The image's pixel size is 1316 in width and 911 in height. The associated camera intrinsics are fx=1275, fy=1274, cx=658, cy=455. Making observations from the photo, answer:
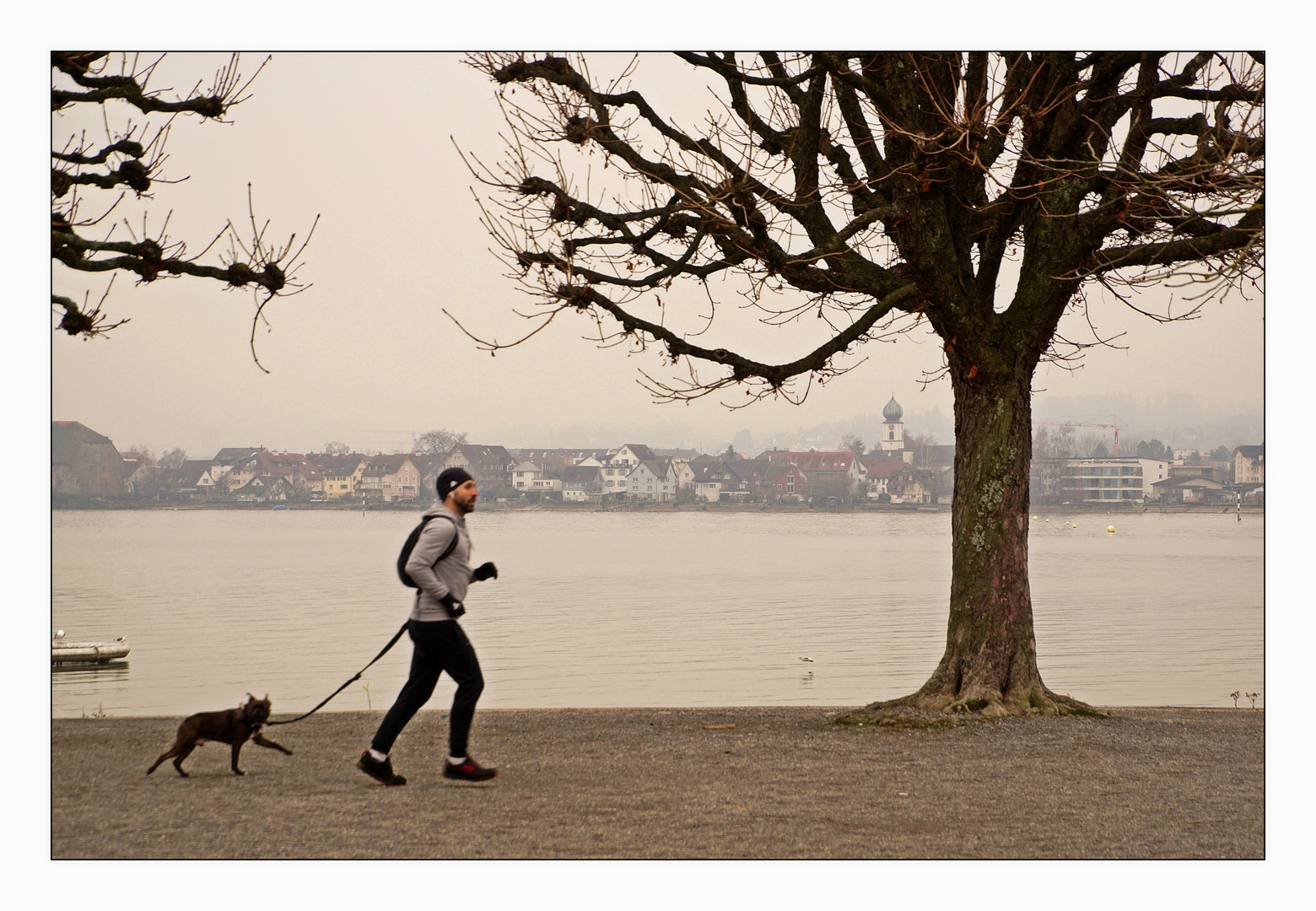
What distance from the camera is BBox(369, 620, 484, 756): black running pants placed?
7789 mm

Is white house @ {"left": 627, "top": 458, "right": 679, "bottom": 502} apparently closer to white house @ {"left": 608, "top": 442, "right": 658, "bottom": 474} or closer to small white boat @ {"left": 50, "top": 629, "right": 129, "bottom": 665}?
white house @ {"left": 608, "top": 442, "right": 658, "bottom": 474}

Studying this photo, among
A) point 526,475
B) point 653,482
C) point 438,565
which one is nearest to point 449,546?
point 438,565

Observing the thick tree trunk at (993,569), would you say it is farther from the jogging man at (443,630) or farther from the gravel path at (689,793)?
the jogging man at (443,630)

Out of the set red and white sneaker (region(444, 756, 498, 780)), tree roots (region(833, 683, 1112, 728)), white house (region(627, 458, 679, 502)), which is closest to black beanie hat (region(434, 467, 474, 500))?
red and white sneaker (region(444, 756, 498, 780))

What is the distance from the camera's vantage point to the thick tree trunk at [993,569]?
10.8 m

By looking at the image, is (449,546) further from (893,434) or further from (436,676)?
(893,434)

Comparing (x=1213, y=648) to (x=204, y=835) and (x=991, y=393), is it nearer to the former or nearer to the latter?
(x=991, y=393)

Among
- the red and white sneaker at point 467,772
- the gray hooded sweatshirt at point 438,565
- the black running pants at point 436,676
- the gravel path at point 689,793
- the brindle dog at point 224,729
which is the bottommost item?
the gravel path at point 689,793

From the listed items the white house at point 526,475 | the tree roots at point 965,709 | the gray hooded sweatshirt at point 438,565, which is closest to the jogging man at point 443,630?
the gray hooded sweatshirt at point 438,565

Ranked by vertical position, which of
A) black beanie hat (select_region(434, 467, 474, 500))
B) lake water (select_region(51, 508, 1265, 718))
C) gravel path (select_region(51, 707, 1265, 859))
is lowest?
lake water (select_region(51, 508, 1265, 718))

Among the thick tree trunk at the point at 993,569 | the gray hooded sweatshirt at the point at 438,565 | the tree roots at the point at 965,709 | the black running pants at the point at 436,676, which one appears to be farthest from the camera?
the thick tree trunk at the point at 993,569

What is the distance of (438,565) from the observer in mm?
7816

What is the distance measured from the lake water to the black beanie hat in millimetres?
2786

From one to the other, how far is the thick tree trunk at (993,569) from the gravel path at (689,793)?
1.83ft
